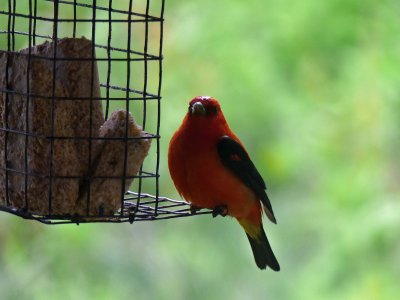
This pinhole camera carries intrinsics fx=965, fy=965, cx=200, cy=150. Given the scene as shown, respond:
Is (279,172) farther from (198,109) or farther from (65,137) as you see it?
(65,137)

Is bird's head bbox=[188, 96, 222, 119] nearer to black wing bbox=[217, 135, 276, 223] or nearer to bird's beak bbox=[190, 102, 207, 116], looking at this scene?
bird's beak bbox=[190, 102, 207, 116]

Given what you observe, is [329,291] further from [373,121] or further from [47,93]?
[47,93]

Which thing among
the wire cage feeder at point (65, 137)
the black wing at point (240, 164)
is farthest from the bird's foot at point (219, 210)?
the wire cage feeder at point (65, 137)

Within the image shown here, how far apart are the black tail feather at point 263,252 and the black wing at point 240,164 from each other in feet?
1.38

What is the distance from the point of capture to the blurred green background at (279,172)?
697 centimetres

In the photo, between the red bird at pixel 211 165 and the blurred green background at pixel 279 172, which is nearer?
the red bird at pixel 211 165

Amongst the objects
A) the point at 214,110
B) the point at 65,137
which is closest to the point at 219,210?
the point at 214,110

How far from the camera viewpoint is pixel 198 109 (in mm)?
4754

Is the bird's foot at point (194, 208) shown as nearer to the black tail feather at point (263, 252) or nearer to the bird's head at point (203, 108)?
the bird's head at point (203, 108)

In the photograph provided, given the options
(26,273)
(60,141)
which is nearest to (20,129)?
(60,141)

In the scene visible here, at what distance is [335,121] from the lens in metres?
7.91

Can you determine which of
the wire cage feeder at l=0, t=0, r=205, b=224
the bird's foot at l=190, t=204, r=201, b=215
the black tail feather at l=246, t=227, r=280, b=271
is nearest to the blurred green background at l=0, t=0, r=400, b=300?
the black tail feather at l=246, t=227, r=280, b=271

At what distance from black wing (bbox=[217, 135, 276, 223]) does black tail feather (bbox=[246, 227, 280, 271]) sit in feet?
1.38

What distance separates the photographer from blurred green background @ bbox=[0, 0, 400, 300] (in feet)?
22.9
